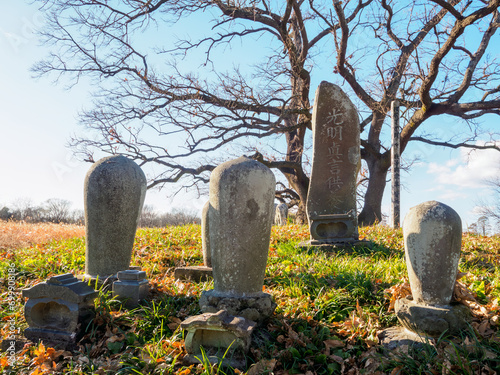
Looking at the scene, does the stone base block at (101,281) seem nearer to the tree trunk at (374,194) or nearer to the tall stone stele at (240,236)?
the tall stone stele at (240,236)

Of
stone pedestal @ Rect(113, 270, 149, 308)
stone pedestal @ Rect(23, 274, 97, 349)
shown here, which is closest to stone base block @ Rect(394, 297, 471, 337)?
stone pedestal @ Rect(113, 270, 149, 308)

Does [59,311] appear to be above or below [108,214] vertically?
below

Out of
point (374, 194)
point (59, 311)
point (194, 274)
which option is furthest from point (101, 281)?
point (374, 194)

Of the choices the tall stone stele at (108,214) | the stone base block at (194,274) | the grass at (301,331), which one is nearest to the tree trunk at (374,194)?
the grass at (301,331)

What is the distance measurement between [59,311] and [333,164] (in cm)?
594

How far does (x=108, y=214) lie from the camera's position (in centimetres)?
500

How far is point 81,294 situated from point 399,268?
A: 449cm

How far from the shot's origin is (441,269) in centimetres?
342

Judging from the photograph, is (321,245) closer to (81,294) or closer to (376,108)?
(81,294)

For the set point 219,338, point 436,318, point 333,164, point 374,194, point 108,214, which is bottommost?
point 219,338

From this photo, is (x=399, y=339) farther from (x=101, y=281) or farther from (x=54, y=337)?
(x=101, y=281)

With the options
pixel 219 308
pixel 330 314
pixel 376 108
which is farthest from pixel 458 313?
pixel 376 108

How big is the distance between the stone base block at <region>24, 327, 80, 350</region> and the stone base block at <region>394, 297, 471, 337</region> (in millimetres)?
3607

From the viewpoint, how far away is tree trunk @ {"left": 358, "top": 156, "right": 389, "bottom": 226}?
41.0 feet
